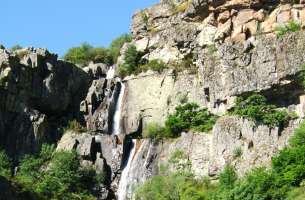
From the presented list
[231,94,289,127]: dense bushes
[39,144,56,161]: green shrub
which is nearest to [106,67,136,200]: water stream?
[39,144,56,161]: green shrub

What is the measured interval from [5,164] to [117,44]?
19014 millimetres

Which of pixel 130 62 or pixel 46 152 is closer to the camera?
pixel 46 152

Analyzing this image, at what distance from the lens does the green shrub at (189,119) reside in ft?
161

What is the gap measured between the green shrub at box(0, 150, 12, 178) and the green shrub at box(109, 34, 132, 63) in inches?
597

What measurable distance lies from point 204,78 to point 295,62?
6960 mm

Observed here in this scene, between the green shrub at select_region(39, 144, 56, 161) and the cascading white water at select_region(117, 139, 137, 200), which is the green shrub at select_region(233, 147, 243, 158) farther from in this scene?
the green shrub at select_region(39, 144, 56, 161)

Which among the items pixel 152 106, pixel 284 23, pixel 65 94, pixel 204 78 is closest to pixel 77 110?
pixel 65 94

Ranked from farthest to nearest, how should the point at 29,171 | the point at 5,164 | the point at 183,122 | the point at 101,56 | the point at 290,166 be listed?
1. the point at 101,56
2. the point at 183,122
3. the point at 5,164
4. the point at 29,171
5. the point at 290,166

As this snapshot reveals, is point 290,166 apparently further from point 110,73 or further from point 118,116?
point 110,73

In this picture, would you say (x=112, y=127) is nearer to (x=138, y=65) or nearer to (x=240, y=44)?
(x=138, y=65)

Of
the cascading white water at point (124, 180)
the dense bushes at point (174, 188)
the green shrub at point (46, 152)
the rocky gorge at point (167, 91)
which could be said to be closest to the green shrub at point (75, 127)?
the rocky gorge at point (167, 91)

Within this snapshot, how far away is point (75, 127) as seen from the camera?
5297 centimetres

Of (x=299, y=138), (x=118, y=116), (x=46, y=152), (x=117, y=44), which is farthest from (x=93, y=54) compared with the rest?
(x=299, y=138)

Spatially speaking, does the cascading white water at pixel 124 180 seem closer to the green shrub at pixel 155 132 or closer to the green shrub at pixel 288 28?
the green shrub at pixel 155 132
